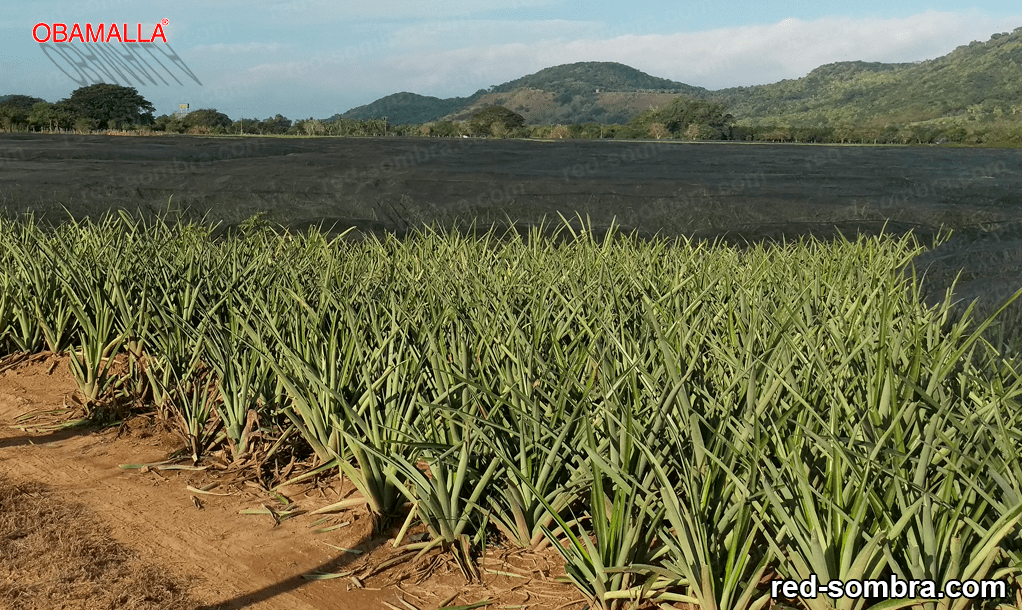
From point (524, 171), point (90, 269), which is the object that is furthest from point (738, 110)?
point (90, 269)

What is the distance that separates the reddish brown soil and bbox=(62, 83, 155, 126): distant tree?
195 feet

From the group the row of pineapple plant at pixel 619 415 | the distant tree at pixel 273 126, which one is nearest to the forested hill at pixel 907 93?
the distant tree at pixel 273 126

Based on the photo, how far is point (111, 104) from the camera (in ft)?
202

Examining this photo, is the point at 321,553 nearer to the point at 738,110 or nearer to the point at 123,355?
the point at 123,355

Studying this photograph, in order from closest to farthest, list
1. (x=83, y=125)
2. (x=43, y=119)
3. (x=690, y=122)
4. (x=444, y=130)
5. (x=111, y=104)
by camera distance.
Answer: (x=43, y=119)
(x=83, y=125)
(x=444, y=130)
(x=690, y=122)
(x=111, y=104)

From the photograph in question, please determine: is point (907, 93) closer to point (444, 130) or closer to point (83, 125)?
point (444, 130)

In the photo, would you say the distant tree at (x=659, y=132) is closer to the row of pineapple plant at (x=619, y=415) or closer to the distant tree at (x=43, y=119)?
the distant tree at (x=43, y=119)

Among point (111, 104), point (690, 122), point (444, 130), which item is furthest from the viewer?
point (111, 104)

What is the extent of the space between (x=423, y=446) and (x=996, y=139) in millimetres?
46381

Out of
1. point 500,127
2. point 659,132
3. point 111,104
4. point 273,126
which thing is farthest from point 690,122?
point 111,104

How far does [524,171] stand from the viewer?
13898 millimetres

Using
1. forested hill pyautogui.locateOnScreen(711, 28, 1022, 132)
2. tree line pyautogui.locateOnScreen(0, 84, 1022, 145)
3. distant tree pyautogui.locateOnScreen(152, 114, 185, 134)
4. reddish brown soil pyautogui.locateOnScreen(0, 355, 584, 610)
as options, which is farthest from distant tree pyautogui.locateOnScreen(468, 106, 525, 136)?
reddish brown soil pyautogui.locateOnScreen(0, 355, 584, 610)

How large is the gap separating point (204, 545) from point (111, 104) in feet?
225

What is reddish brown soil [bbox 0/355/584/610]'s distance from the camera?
1786 mm
